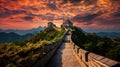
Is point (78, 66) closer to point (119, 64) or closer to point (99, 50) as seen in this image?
point (119, 64)

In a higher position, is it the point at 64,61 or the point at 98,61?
the point at 98,61

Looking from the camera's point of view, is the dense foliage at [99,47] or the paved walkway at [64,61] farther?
the dense foliage at [99,47]

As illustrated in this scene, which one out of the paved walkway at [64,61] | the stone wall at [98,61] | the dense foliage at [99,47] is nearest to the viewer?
the stone wall at [98,61]

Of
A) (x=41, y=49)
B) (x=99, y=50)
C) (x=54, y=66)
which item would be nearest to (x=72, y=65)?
(x=54, y=66)

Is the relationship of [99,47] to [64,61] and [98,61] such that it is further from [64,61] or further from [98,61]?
[98,61]

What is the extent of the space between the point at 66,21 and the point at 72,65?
495 ft

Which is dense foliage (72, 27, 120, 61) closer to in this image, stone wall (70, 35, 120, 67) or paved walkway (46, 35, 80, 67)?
paved walkway (46, 35, 80, 67)

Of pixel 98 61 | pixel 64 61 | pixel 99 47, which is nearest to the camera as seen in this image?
pixel 98 61

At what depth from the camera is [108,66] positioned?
5629 mm

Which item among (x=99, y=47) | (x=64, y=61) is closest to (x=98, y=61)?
(x=64, y=61)

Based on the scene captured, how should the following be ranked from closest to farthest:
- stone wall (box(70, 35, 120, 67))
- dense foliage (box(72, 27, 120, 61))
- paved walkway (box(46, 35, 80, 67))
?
stone wall (box(70, 35, 120, 67)), paved walkway (box(46, 35, 80, 67)), dense foliage (box(72, 27, 120, 61))

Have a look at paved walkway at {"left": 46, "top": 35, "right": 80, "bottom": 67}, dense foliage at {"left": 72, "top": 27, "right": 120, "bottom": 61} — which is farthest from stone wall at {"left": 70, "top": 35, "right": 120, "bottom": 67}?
dense foliage at {"left": 72, "top": 27, "right": 120, "bottom": 61}

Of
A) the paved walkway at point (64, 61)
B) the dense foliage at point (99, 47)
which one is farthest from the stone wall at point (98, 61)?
the dense foliage at point (99, 47)

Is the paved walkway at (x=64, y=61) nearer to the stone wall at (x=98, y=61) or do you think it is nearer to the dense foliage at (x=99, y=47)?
the stone wall at (x=98, y=61)
